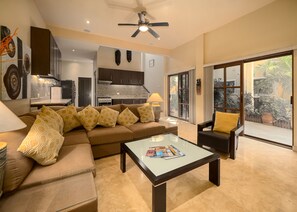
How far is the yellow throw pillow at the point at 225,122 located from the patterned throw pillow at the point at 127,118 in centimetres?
179

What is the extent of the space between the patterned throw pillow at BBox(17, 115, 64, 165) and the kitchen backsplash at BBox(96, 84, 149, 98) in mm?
5447

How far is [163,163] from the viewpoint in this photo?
1514 mm

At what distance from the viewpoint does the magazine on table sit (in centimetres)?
167

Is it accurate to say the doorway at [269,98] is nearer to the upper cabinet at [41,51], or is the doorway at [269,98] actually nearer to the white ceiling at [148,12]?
the white ceiling at [148,12]

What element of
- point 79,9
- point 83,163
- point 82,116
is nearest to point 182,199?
point 83,163

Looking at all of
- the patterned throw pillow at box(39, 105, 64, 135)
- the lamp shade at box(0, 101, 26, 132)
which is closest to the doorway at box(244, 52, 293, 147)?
the patterned throw pillow at box(39, 105, 64, 135)

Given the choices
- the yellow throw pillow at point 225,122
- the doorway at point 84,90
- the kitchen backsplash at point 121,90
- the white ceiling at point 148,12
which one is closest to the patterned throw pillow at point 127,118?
the yellow throw pillow at point 225,122

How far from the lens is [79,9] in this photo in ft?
10.7

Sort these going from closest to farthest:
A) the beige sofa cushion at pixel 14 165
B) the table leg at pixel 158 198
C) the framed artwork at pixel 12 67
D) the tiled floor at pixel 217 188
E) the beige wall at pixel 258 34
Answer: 1. the beige sofa cushion at pixel 14 165
2. the table leg at pixel 158 198
3. the tiled floor at pixel 217 188
4. the framed artwork at pixel 12 67
5. the beige wall at pixel 258 34

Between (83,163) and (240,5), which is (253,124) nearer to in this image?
(240,5)

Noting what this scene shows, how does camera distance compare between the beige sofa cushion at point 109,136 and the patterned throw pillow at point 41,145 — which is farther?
the beige sofa cushion at point 109,136

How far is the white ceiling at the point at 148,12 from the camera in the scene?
302cm

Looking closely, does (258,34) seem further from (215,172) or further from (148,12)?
(215,172)

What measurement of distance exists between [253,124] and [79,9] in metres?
6.35
